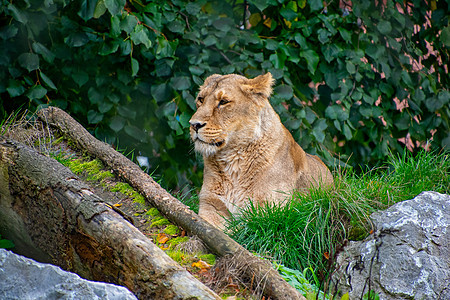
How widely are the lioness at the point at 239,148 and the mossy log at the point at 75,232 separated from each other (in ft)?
5.18

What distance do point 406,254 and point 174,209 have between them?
165 cm

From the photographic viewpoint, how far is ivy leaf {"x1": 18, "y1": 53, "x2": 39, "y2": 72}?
516 cm

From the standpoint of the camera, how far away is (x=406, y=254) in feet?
12.0

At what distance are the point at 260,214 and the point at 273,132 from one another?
1.04m

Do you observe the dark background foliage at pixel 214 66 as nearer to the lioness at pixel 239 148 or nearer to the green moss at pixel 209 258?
the lioness at pixel 239 148

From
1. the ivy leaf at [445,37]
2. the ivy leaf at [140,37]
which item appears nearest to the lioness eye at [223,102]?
the ivy leaf at [140,37]

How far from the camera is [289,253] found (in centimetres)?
395

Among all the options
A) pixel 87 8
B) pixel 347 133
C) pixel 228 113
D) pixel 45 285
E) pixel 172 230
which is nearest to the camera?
pixel 45 285

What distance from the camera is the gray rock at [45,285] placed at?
7.41ft

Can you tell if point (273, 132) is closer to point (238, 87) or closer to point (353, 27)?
point (238, 87)

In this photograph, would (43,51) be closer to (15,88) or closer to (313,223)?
(15,88)

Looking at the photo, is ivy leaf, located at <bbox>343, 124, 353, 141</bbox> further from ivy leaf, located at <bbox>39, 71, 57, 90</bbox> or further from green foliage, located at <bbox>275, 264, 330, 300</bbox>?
ivy leaf, located at <bbox>39, 71, 57, 90</bbox>

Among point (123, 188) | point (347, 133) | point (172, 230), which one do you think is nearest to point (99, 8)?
point (123, 188)

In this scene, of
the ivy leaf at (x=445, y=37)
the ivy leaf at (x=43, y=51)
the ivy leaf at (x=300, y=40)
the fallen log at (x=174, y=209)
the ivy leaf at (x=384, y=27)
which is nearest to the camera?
the fallen log at (x=174, y=209)
